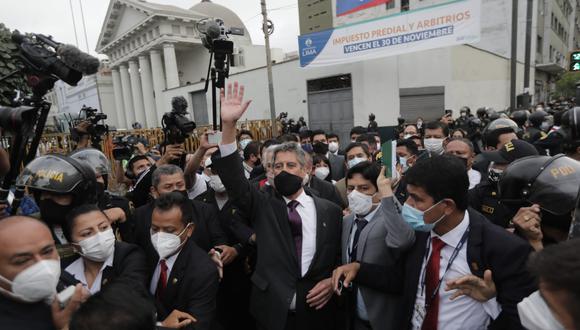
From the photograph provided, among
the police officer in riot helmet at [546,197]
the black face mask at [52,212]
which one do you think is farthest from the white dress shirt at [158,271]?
the police officer in riot helmet at [546,197]

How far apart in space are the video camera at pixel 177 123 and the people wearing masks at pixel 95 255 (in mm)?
1378

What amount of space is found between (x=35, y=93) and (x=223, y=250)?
1.59 meters

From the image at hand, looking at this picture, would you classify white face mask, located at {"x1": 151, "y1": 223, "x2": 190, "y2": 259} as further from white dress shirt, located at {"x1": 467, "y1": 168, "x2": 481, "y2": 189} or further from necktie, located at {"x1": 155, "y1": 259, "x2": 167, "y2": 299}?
white dress shirt, located at {"x1": 467, "y1": 168, "x2": 481, "y2": 189}

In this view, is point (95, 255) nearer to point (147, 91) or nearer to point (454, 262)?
point (454, 262)

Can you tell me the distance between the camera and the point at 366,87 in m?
14.9

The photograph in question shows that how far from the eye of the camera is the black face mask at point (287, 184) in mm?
2422

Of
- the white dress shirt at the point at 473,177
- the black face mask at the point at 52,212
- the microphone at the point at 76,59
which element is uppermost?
the microphone at the point at 76,59

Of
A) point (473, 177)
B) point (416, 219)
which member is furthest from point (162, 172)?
point (473, 177)

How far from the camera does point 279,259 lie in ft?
7.73

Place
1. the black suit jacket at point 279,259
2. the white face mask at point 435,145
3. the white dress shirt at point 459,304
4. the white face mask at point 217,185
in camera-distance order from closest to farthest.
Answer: the white dress shirt at point 459,304 → the black suit jacket at point 279,259 → the white face mask at point 217,185 → the white face mask at point 435,145

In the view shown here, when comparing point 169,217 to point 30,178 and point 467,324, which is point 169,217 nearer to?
point 30,178

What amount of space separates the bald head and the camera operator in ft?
2.15

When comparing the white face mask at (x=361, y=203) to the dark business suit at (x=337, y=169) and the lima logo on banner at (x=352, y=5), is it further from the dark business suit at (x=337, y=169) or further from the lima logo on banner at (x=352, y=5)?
the lima logo on banner at (x=352, y=5)

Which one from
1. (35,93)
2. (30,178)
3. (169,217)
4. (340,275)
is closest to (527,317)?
(340,275)
